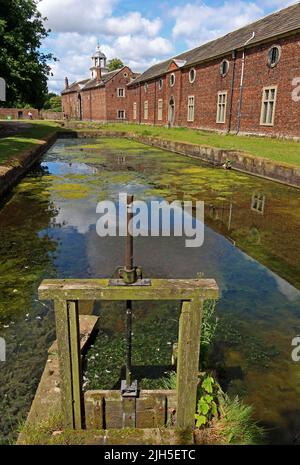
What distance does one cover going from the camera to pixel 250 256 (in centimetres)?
612

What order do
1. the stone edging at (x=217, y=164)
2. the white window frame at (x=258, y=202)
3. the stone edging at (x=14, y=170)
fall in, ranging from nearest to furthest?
the white window frame at (x=258, y=202), the stone edging at (x=14, y=170), the stone edging at (x=217, y=164)

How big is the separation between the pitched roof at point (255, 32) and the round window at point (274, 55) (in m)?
0.69

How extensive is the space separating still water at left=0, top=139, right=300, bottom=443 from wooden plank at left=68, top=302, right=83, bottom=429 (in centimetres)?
55

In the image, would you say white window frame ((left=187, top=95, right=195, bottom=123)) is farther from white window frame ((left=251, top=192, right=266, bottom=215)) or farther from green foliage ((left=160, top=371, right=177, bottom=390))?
green foliage ((left=160, top=371, right=177, bottom=390))

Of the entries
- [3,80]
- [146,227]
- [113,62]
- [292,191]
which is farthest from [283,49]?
[113,62]

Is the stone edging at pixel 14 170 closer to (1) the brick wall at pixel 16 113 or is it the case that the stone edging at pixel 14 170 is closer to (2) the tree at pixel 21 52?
(2) the tree at pixel 21 52

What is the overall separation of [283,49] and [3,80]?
1655 cm

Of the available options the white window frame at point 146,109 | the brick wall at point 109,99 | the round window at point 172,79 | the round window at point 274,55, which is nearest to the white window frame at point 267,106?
the round window at point 274,55

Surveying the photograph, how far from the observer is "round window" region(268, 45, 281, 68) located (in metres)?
20.5

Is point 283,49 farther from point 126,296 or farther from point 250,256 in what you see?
point 126,296

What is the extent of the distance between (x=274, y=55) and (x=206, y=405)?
2297cm

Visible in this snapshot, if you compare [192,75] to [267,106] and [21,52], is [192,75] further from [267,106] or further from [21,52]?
[21,52]

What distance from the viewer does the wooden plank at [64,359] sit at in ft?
7.66

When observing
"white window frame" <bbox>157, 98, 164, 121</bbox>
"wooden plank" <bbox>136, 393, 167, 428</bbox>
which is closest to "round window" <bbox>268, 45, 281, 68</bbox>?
"white window frame" <bbox>157, 98, 164, 121</bbox>
